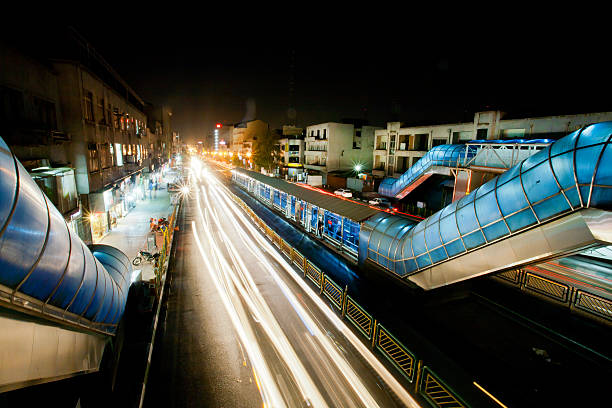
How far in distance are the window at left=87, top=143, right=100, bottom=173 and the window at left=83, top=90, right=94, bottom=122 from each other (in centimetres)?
171

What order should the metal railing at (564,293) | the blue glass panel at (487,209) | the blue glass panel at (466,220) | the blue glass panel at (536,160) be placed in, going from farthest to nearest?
the metal railing at (564,293)
the blue glass panel at (466,220)
the blue glass panel at (487,209)
the blue glass panel at (536,160)

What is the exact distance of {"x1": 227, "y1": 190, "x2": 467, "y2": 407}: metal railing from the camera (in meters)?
6.74

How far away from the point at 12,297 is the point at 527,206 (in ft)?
35.2

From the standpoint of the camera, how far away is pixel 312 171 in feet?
181

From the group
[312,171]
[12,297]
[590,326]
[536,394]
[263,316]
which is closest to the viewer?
[12,297]

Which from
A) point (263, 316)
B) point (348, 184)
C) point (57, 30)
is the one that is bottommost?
point (263, 316)

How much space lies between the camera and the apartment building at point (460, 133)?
21.3 meters

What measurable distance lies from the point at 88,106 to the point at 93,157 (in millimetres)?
3197

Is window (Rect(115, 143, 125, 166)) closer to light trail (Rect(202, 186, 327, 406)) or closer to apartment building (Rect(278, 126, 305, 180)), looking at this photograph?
light trail (Rect(202, 186, 327, 406))

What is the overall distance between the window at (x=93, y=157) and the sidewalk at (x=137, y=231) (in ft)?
16.6

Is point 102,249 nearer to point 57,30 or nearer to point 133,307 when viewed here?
point 133,307

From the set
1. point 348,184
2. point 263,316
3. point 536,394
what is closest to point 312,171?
point 348,184

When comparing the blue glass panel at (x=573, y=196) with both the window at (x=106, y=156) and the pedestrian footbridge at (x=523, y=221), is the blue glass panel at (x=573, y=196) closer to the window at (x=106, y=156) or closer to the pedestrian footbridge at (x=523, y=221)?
the pedestrian footbridge at (x=523, y=221)

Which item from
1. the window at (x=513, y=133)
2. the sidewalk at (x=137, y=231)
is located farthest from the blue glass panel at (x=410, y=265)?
the window at (x=513, y=133)
